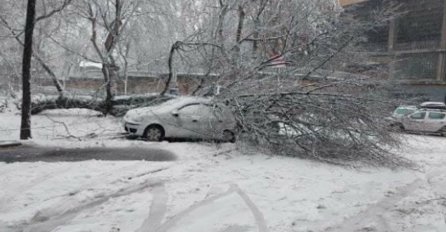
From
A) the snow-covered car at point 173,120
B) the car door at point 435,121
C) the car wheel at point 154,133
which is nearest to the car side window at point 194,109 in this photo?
the snow-covered car at point 173,120

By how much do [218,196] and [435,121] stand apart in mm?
18646

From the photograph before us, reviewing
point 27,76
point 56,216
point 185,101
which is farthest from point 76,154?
point 56,216

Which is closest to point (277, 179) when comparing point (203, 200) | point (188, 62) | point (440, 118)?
point (203, 200)

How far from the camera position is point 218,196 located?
7.14m

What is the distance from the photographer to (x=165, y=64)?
19125 millimetres

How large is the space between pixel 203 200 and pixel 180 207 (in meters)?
0.49

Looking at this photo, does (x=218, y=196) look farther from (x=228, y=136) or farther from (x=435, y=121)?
(x=435, y=121)

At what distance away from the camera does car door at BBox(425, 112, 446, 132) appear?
22.5m

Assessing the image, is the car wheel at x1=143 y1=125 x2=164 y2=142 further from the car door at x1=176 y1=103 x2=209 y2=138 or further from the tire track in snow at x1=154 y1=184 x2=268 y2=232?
the tire track in snow at x1=154 y1=184 x2=268 y2=232

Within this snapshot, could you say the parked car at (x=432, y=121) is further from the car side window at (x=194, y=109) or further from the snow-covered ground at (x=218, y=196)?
the car side window at (x=194, y=109)

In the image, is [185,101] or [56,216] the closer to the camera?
Result: [56,216]

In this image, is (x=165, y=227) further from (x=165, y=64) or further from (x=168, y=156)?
(x=165, y=64)

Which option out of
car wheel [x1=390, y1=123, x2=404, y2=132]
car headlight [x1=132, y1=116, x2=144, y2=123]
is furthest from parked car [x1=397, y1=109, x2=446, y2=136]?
car headlight [x1=132, y1=116, x2=144, y2=123]

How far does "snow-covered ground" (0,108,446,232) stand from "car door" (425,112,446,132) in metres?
12.7
